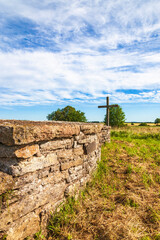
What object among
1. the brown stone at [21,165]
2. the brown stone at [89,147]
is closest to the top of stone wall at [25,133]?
the brown stone at [21,165]

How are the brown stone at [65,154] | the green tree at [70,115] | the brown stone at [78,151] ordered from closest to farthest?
the brown stone at [65,154] < the brown stone at [78,151] < the green tree at [70,115]

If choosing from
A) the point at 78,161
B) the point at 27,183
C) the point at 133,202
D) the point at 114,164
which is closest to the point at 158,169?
the point at 114,164

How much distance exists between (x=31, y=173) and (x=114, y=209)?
1763 millimetres

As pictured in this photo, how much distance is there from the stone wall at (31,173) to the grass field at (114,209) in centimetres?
35

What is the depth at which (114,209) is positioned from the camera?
115 inches

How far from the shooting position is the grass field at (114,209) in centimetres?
239

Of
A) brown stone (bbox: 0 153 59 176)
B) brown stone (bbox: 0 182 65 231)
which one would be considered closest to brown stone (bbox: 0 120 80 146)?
brown stone (bbox: 0 153 59 176)

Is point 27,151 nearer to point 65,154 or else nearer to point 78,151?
point 65,154

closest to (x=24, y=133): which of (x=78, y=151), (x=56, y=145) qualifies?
(x=56, y=145)

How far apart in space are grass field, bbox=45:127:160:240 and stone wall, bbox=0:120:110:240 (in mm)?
347

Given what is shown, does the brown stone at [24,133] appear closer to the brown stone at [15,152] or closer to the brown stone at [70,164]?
the brown stone at [15,152]

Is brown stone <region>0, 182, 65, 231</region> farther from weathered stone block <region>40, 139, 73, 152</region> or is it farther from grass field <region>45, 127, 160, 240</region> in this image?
weathered stone block <region>40, 139, 73, 152</region>

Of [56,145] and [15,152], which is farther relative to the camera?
[56,145]

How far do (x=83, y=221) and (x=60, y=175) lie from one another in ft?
2.66
